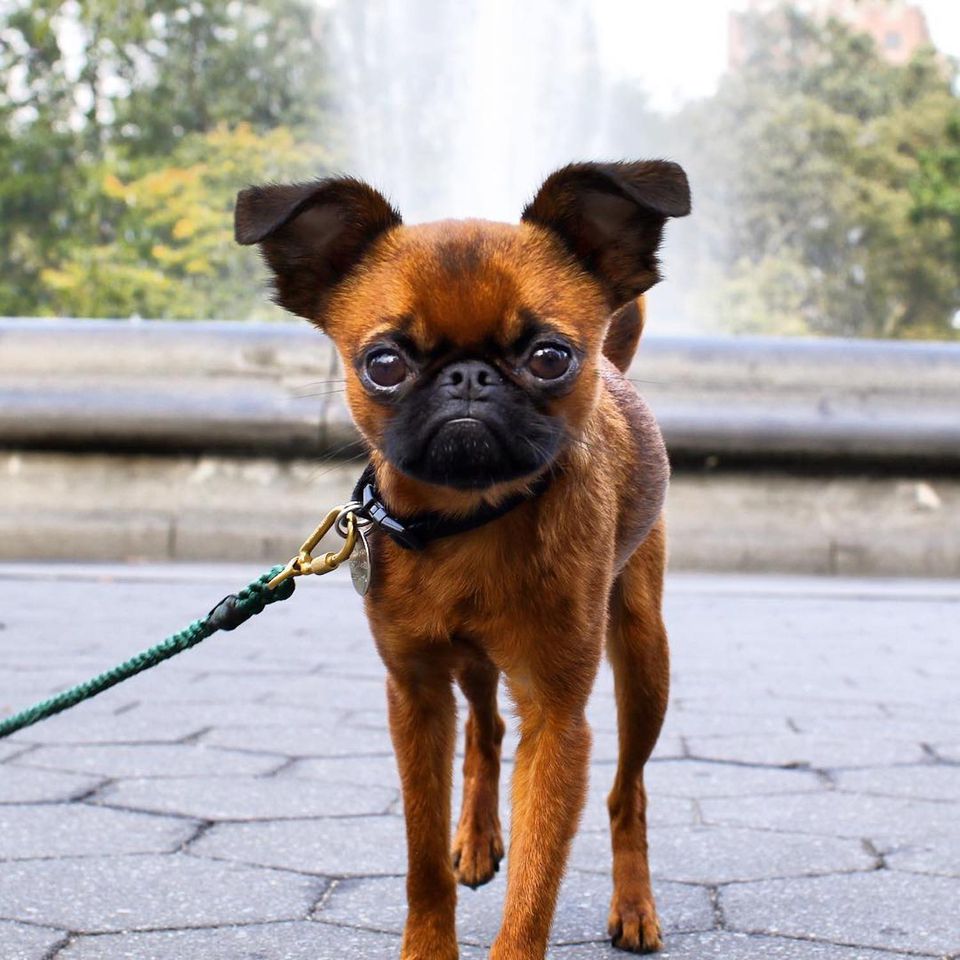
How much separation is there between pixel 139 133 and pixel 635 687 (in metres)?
37.7

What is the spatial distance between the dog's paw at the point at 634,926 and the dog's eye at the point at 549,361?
110cm

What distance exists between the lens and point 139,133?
125 feet

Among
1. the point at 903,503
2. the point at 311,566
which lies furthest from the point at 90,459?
the point at 311,566

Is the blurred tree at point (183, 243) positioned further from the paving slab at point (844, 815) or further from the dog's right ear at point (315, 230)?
the dog's right ear at point (315, 230)

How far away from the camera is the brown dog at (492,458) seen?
2.29m

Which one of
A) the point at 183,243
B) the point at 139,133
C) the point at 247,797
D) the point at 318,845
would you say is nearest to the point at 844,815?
A: the point at 318,845

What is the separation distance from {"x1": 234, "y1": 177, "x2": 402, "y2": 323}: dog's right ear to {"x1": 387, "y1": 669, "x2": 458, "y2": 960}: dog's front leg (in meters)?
0.71

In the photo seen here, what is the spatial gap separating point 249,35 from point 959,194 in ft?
65.6

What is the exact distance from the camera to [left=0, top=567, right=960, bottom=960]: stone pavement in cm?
276

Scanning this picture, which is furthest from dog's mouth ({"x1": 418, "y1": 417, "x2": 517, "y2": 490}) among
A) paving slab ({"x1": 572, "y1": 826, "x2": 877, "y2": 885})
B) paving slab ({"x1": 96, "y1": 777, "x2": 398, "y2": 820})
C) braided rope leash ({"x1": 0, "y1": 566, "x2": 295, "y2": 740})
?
paving slab ({"x1": 96, "y1": 777, "x2": 398, "y2": 820})

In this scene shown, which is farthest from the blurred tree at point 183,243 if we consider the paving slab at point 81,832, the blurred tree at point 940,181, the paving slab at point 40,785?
the paving slab at point 81,832

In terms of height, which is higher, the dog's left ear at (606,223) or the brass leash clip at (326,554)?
the dog's left ear at (606,223)

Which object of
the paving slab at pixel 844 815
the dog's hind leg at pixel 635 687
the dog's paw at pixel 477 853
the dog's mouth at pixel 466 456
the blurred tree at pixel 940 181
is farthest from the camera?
the blurred tree at pixel 940 181

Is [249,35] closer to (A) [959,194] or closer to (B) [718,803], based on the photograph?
(A) [959,194]
